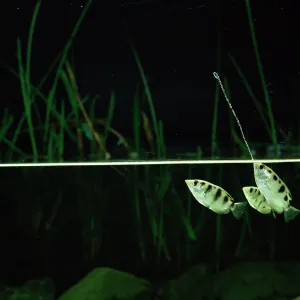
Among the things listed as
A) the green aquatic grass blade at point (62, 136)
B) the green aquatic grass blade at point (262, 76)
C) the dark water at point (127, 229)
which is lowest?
the dark water at point (127, 229)

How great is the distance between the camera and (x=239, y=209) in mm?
1253

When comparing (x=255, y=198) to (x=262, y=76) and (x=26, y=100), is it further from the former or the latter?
(x=26, y=100)

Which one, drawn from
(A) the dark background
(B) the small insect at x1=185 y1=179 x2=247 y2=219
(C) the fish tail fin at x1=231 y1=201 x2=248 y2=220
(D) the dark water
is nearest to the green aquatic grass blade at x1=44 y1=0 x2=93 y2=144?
(A) the dark background

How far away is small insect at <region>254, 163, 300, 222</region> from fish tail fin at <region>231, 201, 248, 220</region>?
65 millimetres

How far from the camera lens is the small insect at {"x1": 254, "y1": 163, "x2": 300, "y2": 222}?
1.24 m

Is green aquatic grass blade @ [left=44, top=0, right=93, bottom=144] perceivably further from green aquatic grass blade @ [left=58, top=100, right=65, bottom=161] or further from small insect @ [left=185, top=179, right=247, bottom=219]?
small insect @ [left=185, top=179, right=247, bottom=219]

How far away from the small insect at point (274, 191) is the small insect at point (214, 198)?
0.07 meters

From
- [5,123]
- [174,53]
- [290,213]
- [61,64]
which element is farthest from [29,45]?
[290,213]

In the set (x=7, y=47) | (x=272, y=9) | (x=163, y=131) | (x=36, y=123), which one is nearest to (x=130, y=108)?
(x=163, y=131)

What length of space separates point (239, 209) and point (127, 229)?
331mm

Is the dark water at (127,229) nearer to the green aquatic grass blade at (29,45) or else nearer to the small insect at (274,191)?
the small insect at (274,191)

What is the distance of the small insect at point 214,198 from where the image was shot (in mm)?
1229

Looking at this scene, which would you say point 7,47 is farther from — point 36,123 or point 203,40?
point 203,40

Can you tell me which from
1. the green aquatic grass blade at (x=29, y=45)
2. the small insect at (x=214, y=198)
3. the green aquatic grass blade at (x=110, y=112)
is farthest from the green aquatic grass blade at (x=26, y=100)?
the small insect at (x=214, y=198)
